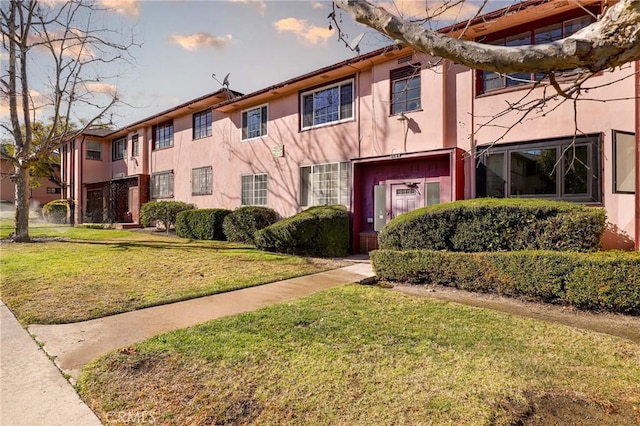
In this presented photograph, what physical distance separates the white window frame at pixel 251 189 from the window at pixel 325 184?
2276 millimetres

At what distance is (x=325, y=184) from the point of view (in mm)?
13391

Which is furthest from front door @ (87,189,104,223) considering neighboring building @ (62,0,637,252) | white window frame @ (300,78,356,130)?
white window frame @ (300,78,356,130)

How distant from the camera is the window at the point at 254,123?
629 inches

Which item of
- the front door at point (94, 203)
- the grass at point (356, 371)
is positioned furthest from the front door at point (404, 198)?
the front door at point (94, 203)

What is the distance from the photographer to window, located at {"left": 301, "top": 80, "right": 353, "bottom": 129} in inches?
504

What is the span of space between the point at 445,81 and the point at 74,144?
28737mm

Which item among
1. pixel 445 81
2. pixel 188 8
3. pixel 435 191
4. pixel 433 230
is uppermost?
pixel 188 8

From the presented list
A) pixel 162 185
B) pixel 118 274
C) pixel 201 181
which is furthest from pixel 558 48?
pixel 162 185

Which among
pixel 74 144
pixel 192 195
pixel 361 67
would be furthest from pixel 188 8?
pixel 74 144

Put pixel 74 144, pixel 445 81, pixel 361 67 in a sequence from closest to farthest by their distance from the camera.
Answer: pixel 445 81
pixel 361 67
pixel 74 144

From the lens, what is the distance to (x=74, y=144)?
2806 centimetres

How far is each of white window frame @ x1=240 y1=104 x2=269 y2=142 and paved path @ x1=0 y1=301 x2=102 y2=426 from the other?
12.8 meters

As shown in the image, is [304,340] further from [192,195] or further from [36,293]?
[192,195]

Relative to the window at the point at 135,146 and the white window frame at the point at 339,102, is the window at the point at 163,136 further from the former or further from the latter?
the white window frame at the point at 339,102
